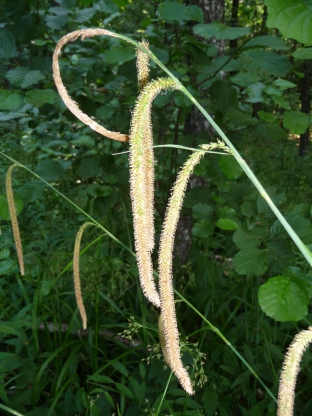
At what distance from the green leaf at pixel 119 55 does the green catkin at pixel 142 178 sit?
1.21 metres

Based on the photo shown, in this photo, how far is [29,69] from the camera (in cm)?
222

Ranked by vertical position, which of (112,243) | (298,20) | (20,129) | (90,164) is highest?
(298,20)

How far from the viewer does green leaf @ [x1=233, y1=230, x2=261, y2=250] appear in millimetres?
1611

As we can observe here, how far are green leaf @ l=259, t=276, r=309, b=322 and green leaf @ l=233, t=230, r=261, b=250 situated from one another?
36 centimetres

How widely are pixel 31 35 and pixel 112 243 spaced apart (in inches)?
55.6

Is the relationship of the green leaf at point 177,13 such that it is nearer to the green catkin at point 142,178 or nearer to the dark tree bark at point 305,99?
the green catkin at point 142,178

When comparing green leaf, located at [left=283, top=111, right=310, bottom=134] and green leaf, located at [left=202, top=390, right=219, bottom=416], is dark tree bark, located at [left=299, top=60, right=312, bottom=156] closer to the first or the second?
green leaf, located at [left=283, top=111, right=310, bottom=134]

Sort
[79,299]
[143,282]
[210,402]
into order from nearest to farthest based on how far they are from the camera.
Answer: [143,282] < [79,299] < [210,402]

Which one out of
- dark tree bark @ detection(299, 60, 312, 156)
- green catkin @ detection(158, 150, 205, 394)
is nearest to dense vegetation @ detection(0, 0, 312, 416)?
green catkin @ detection(158, 150, 205, 394)

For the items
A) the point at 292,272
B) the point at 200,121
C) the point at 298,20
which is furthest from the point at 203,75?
the point at 292,272

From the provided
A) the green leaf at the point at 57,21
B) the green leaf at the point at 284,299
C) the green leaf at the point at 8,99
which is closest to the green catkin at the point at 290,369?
the green leaf at the point at 284,299

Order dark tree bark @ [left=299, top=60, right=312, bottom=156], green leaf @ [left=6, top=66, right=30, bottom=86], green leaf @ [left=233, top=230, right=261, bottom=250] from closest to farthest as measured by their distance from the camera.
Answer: green leaf @ [left=233, top=230, right=261, bottom=250] → green leaf @ [left=6, top=66, right=30, bottom=86] → dark tree bark @ [left=299, top=60, right=312, bottom=156]

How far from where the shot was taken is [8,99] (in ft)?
6.29

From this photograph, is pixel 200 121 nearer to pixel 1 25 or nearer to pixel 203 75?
pixel 203 75
